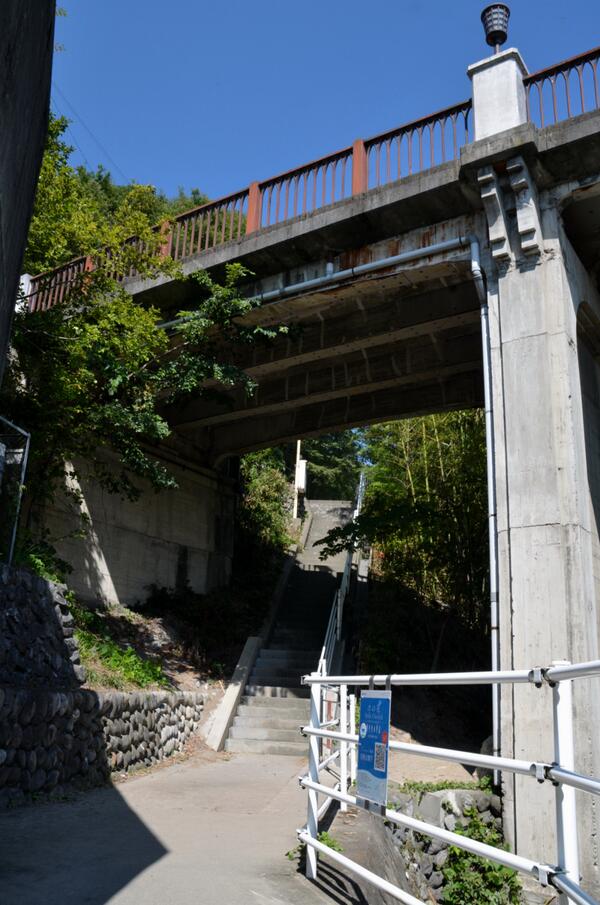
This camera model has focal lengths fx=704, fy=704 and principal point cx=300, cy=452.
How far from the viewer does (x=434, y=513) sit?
1279 cm

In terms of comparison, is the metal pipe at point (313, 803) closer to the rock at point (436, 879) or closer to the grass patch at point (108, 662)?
the rock at point (436, 879)

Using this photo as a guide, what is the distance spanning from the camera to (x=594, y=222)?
931 centimetres

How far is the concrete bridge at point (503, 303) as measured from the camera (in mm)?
7402

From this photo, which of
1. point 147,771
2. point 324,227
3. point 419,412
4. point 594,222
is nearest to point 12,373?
point 324,227

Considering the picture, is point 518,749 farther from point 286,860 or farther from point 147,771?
point 147,771

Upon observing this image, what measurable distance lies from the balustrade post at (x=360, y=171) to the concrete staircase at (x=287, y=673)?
318 inches

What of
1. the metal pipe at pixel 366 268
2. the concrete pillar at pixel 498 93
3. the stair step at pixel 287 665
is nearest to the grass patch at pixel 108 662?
the stair step at pixel 287 665

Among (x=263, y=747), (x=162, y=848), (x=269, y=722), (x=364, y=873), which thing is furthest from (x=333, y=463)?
(x=364, y=873)

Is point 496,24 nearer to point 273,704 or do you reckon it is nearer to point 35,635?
point 35,635

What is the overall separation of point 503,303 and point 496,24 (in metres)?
4.10

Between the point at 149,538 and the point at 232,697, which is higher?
the point at 149,538

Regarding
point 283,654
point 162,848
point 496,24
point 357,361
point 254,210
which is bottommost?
point 162,848

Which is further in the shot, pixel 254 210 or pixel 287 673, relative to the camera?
pixel 287 673

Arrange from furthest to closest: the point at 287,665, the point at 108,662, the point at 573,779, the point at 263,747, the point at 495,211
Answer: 1. the point at 287,665
2. the point at 263,747
3. the point at 108,662
4. the point at 495,211
5. the point at 573,779
